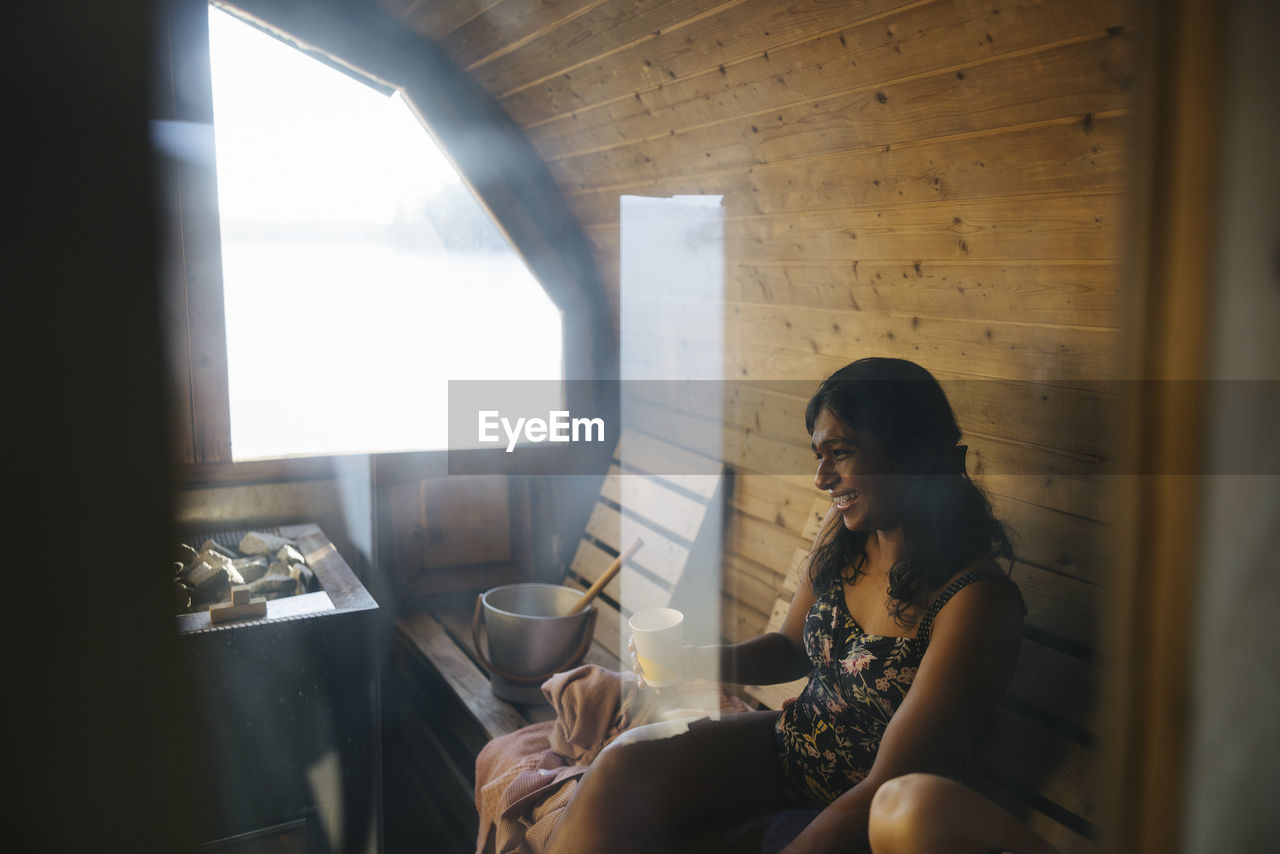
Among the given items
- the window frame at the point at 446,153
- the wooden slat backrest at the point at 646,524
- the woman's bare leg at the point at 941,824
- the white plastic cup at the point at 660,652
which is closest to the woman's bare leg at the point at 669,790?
→ the white plastic cup at the point at 660,652

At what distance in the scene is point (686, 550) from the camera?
1.84 metres

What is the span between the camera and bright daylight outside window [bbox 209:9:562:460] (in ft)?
6.03

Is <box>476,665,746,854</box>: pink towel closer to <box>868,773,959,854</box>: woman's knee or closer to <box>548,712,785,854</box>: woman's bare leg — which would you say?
<box>548,712,785,854</box>: woman's bare leg

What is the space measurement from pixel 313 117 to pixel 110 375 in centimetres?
189

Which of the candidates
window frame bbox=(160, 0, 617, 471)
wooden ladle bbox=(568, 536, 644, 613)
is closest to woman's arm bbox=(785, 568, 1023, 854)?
wooden ladle bbox=(568, 536, 644, 613)

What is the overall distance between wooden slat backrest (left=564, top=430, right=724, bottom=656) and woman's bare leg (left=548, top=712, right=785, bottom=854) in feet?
2.32

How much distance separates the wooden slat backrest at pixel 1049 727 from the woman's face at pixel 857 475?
0.83ft

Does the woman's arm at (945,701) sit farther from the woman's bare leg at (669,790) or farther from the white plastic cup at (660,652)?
the white plastic cup at (660,652)

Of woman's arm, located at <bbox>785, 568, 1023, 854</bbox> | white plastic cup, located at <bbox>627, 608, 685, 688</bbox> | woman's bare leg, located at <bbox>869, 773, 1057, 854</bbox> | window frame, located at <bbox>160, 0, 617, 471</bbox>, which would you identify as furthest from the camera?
window frame, located at <bbox>160, 0, 617, 471</bbox>

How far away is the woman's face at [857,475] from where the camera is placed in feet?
3.28

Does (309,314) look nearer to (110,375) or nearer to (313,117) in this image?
(313,117)
